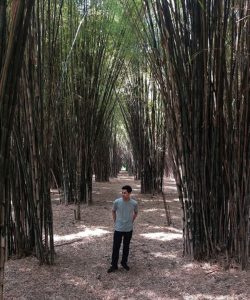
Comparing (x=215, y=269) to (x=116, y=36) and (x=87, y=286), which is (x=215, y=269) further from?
(x=116, y=36)

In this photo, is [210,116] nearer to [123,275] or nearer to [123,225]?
[123,225]

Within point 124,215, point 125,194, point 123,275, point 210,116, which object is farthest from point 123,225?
point 210,116

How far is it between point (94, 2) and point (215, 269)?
429 centimetres

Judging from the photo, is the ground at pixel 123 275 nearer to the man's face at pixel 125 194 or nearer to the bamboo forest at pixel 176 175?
the bamboo forest at pixel 176 175

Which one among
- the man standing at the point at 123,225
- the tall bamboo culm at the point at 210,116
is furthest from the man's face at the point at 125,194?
the tall bamboo culm at the point at 210,116

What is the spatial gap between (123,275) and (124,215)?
1.51 ft

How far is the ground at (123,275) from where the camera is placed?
2926 mm

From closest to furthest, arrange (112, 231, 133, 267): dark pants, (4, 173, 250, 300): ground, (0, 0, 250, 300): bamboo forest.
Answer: (4, 173, 250, 300): ground → (0, 0, 250, 300): bamboo forest → (112, 231, 133, 267): dark pants

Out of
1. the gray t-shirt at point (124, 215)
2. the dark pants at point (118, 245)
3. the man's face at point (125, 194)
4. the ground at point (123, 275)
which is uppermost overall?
the man's face at point (125, 194)

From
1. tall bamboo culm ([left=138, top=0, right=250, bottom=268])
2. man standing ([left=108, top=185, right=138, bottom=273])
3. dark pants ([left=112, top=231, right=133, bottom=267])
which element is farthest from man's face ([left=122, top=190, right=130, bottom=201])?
tall bamboo culm ([left=138, top=0, right=250, bottom=268])

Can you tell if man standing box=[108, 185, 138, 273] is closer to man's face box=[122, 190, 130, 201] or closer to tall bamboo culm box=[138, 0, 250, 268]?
man's face box=[122, 190, 130, 201]

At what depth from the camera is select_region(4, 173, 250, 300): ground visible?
115 inches

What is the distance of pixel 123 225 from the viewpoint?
3432 mm

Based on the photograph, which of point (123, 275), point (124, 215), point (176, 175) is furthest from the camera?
point (176, 175)
